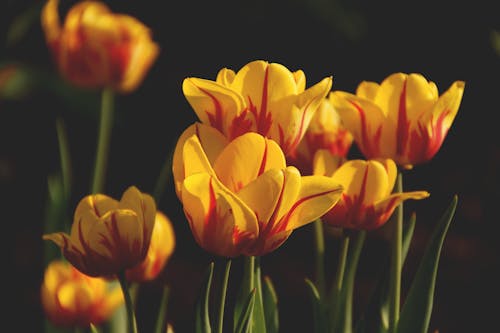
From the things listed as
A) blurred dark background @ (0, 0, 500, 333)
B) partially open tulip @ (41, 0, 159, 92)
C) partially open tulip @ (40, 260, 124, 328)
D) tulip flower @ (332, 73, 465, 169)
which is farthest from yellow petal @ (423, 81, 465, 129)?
blurred dark background @ (0, 0, 500, 333)

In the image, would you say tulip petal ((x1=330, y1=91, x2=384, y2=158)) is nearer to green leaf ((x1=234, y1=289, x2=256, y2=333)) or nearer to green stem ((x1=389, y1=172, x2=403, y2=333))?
green stem ((x1=389, y1=172, x2=403, y2=333))

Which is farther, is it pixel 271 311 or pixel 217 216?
pixel 271 311

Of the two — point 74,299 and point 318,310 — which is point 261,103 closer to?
point 318,310

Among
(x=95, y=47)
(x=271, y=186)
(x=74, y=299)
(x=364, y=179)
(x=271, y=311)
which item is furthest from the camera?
(x=95, y=47)

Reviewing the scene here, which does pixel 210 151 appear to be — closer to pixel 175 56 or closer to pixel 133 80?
pixel 133 80

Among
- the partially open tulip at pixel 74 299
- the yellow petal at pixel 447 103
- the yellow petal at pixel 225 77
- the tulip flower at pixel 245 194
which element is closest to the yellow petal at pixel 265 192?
the tulip flower at pixel 245 194

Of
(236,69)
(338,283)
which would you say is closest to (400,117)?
(338,283)
